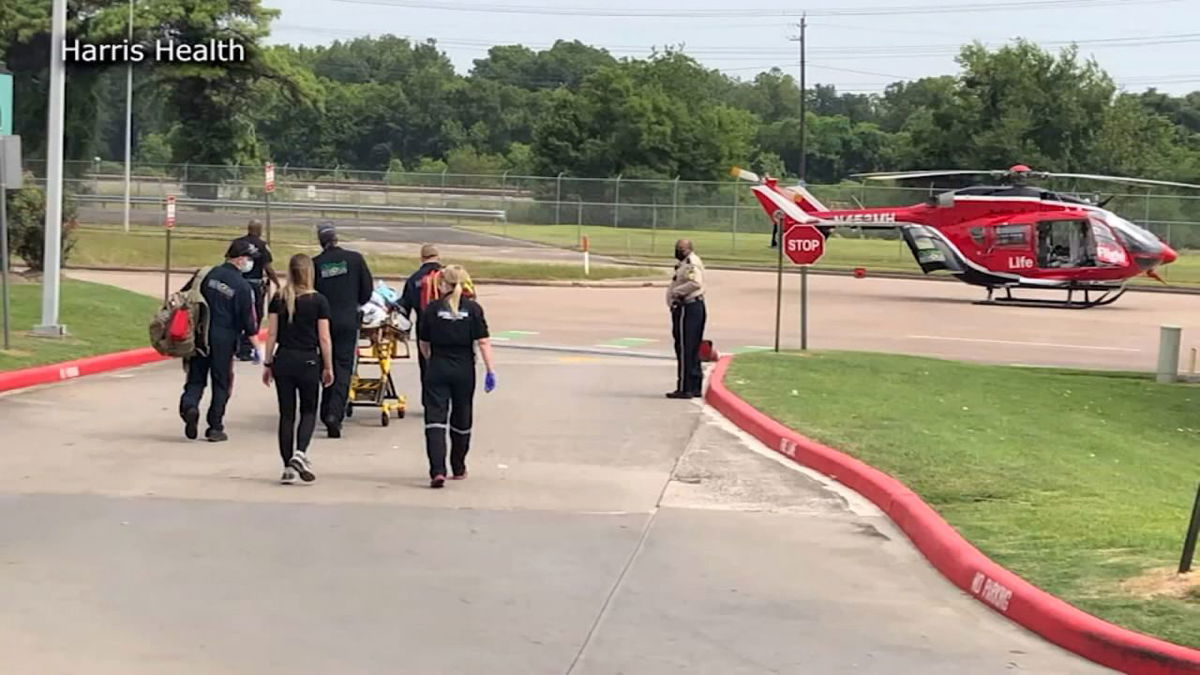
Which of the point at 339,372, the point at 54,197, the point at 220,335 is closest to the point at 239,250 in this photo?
the point at 220,335

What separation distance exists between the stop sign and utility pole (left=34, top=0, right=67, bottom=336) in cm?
979

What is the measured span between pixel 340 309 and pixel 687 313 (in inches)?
190

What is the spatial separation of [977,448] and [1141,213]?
4840 cm

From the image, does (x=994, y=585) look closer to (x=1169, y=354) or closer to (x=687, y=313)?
(x=687, y=313)

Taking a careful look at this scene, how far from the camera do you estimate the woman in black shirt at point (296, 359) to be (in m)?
10.8

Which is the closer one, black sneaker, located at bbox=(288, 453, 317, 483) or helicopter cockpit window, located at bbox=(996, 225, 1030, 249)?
black sneaker, located at bbox=(288, 453, 317, 483)

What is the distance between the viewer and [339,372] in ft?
43.9

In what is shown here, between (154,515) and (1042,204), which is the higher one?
(1042,204)

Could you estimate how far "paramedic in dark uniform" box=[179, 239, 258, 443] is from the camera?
1309cm

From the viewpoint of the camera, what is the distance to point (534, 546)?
9.09 m

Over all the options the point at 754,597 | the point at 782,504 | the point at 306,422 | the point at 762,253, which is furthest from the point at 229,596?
the point at 762,253

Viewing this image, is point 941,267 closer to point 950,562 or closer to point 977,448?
point 977,448

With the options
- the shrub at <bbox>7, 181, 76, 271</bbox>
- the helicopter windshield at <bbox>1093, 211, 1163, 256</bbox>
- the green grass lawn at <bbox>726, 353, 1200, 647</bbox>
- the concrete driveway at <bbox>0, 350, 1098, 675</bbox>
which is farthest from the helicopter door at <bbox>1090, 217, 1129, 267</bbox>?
the concrete driveway at <bbox>0, 350, 1098, 675</bbox>

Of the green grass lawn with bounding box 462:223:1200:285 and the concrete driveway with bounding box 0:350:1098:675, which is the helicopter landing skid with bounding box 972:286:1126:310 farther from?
the concrete driveway with bounding box 0:350:1098:675
